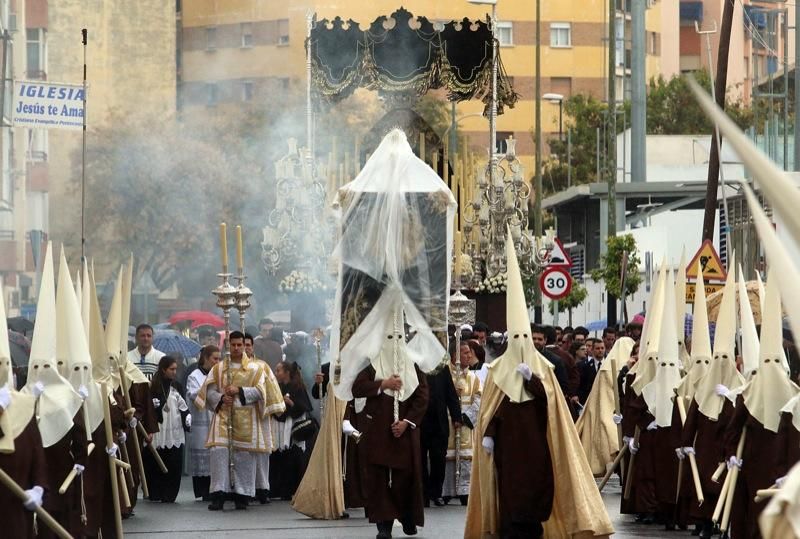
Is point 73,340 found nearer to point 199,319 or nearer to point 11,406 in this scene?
point 11,406

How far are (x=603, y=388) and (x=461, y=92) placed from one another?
805 cm

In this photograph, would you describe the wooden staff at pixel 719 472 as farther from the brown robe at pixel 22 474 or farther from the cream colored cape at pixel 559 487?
the brown robe at pixel 22 474

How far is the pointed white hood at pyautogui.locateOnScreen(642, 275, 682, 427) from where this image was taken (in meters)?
15.2

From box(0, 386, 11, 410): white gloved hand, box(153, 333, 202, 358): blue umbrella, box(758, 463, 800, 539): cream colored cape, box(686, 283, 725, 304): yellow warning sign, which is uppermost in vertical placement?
box(686, 283, 725, 304): yellow warning sign

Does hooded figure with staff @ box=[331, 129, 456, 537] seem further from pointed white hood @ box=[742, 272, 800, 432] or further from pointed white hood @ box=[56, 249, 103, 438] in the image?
pointed white hood @ box=[742, 272, 800, 432]

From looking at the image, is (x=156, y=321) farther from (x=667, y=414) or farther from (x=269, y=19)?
(x=667, y=414)

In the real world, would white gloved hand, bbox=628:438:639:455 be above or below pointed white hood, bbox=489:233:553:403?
below

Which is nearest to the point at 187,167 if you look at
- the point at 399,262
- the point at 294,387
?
the point at 294,387

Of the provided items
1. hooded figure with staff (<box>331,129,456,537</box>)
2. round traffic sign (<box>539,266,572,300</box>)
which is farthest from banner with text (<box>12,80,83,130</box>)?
round traffic sign (<box>539,266,572,300</box>)

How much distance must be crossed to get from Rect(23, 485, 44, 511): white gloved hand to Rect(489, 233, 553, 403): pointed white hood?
11.5ft

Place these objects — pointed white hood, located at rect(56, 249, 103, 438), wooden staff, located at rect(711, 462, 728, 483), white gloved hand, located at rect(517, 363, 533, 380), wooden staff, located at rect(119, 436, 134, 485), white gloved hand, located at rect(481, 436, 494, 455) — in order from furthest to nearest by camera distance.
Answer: wooden staff, located at rect(119, 436, 134, 485) < white gloved hand, located at rect(481, 436, 494, 455) < white gloved hand, located at rect(517, 363, 533, 380) < wooden staff, located at rect(711, 462, 728, 483) < pointed white hood, located at rect(56, 249, 103, 438)

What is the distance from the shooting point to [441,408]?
17.0m

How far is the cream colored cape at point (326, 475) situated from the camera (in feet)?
53.3

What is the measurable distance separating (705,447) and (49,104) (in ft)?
35.6
